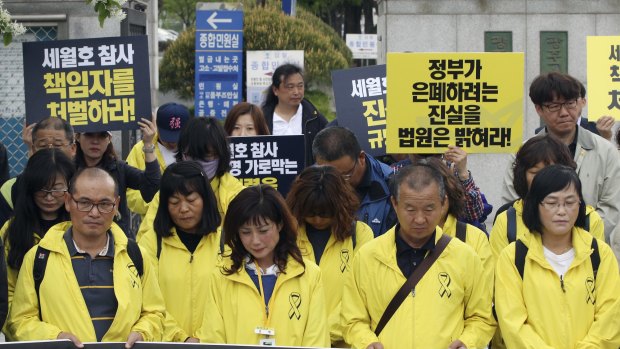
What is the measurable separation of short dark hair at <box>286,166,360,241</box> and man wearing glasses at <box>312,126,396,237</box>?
543mm

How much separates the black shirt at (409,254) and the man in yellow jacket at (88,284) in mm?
1291

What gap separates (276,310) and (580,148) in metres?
2.79

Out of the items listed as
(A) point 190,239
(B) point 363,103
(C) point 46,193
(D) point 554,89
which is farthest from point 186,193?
(B) point 363,103

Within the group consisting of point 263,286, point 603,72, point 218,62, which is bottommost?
point 263,286

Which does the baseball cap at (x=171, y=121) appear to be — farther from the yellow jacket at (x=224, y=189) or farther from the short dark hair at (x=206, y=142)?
the yellow jacket at (x=224, y=189)

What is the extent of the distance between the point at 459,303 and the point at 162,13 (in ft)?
132

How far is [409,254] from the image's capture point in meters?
5.75

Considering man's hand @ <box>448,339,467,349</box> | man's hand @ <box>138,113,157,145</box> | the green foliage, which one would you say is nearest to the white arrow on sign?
the green foliage

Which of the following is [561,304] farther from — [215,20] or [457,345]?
[215,20]

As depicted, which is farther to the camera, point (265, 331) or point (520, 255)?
point (520, 255)

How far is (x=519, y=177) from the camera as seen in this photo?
661 centimetres

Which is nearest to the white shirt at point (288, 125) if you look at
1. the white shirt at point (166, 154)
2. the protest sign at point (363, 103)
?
the protest sign at point (363, 103)

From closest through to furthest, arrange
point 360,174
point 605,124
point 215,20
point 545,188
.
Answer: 1. point 545,188
2. point 360,174
3. point 605,124
4. point 215,20

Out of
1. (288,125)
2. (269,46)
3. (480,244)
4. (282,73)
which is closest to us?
(480,244)
